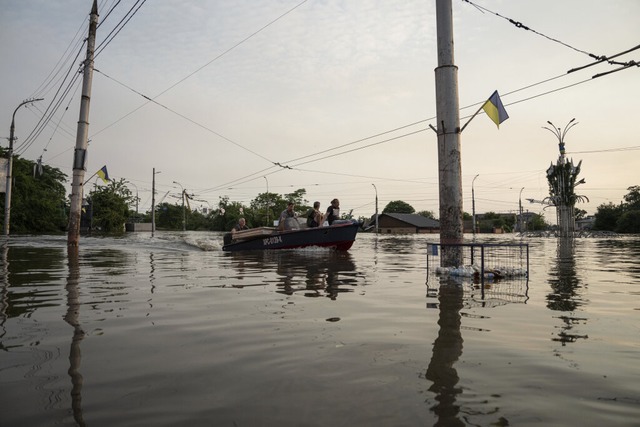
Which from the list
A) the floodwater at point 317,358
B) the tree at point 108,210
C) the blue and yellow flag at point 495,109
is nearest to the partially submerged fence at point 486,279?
the floodwater at point 317,358

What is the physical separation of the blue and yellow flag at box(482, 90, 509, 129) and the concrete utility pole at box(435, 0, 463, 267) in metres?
1.05

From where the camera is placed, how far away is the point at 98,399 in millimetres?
2156

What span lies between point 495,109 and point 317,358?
25.7ft

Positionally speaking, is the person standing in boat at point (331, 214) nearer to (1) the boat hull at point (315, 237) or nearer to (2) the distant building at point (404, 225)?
(1) the boat hull at point (315, 237)

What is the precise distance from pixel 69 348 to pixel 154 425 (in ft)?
5.05

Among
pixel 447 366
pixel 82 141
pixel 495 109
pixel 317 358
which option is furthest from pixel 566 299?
pixel 82 141

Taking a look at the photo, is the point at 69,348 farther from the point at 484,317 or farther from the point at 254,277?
the point at 254,277

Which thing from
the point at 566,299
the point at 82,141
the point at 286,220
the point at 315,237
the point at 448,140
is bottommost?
the point at 566,299

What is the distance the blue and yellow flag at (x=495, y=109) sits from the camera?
8.98 metres

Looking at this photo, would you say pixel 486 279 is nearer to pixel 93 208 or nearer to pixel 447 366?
pixel 447 366

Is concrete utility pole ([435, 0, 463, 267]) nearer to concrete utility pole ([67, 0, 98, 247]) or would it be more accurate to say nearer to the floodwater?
the floodwater

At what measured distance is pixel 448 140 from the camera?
831 cm

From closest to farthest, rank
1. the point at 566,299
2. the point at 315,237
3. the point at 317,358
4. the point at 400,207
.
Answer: the point at 317,358
the point at 566,299
the point at 315,237
the point at 400,207

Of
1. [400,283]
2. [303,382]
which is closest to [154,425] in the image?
[303,382]
